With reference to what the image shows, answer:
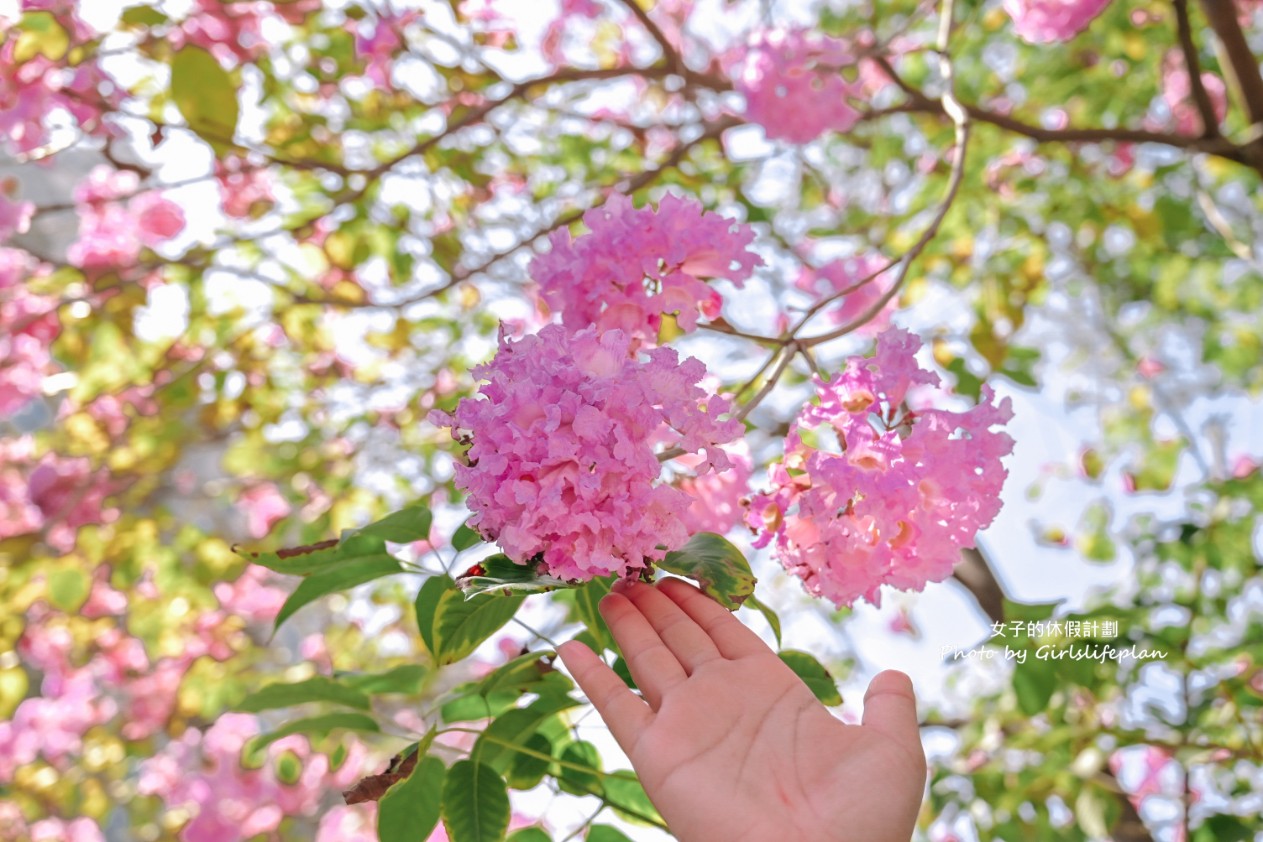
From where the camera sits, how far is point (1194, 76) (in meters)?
1.82

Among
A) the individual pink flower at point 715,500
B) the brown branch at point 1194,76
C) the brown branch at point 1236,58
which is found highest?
the brown branch at point 1236,58

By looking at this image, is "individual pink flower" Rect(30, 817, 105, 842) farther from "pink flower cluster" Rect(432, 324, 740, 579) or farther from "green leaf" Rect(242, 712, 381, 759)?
"pink flower cluster" Rect(432, 324, 740, 579)

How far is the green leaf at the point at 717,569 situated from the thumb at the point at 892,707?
0.13m

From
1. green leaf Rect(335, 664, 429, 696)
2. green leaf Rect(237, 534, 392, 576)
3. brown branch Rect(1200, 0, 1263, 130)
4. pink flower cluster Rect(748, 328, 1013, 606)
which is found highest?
brown branch Rect(1200, 0, 1263, 130)

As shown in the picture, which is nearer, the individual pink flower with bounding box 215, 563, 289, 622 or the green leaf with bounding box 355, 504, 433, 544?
the green leaf with bounding box 355, 504, 433, 544

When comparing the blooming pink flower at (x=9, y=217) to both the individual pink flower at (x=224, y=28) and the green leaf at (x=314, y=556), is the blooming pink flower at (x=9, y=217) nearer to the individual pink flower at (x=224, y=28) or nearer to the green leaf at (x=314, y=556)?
the individual pink flower at (x=224, y=28)

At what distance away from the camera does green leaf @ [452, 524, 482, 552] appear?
0.75 metres

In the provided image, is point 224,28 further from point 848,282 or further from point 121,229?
point 848,282

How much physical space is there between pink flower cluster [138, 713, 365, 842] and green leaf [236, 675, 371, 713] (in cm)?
208

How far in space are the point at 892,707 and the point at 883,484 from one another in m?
0.16

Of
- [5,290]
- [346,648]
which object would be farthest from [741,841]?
[346,648]

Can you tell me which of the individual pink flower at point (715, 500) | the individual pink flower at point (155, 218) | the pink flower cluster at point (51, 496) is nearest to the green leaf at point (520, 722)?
the individual pink flower at point (715, 500)

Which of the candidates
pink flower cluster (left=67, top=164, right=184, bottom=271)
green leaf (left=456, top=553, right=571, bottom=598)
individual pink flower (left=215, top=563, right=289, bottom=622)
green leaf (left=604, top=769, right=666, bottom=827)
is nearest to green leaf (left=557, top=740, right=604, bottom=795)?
green leaf (left=604, top=769, right=666, bottom=827)

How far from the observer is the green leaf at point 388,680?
35.1 inches
